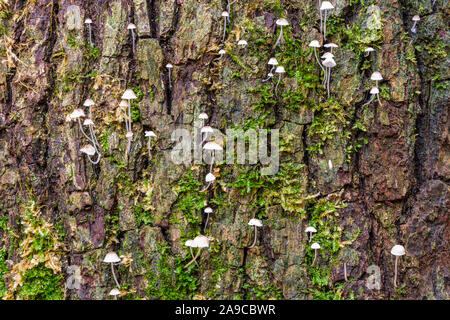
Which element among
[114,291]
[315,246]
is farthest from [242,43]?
[114,291]

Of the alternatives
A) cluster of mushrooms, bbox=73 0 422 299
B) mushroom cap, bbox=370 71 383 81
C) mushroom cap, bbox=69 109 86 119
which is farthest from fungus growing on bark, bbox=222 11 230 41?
mushroom cap, bbox=69 109 86 119

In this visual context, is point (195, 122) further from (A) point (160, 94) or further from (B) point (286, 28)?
(B) point (286, 28)

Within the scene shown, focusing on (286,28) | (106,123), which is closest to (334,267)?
(286,28)

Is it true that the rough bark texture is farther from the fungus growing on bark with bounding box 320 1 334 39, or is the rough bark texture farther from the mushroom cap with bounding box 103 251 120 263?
the mushroom cap with bounding box 103 251 120 263

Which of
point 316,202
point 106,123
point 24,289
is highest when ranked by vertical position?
point 106,123

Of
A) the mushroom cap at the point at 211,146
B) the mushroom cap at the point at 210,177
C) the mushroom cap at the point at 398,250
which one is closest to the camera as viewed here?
the mushroom cap at the point at 398,250

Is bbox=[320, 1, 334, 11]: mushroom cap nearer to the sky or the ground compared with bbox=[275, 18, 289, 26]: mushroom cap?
nearer to the sky

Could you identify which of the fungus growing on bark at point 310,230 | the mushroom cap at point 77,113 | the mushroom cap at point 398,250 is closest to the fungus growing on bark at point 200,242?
the fungus growing on bark at point 310,230

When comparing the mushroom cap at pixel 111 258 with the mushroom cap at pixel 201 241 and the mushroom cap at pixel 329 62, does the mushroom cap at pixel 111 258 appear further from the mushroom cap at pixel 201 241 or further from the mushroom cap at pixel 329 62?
the mushroom cap at pixel 329 62
